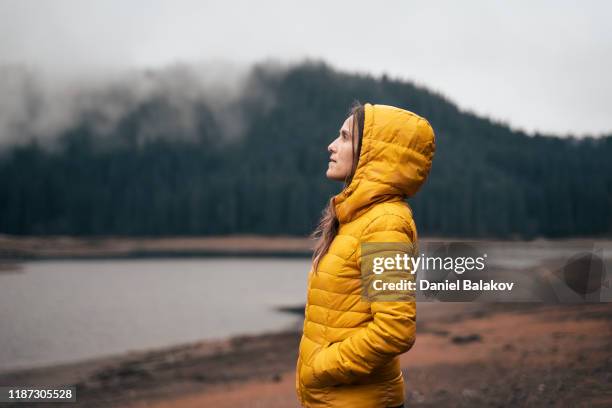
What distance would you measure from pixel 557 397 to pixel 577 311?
7.94 meters

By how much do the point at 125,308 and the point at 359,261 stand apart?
27596mm

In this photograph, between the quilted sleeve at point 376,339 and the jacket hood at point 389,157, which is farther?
the jacket hood at point 389,157

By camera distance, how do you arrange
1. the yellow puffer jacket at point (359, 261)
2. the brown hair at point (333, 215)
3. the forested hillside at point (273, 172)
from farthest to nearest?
the forested hillside at point (273, 172), the brown hair at point (333, 215), the yellow puffer jacket at point (359, 261)

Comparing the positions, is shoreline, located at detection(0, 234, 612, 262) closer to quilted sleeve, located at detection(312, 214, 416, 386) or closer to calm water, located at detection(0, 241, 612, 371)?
calm water, located at detection(0, 241, 612, 371)

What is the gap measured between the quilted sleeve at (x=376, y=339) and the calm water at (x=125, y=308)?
47.2 feet

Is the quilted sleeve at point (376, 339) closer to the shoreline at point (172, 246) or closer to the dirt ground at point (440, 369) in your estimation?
the dirt ground at point (440, 369)

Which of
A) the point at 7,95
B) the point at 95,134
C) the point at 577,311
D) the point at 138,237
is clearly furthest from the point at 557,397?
the point at 95,134

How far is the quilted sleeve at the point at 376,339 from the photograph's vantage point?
6.28 ft

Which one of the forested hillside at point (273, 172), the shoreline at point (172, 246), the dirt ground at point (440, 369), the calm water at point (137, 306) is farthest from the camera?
the shoreline at point (172, 246)

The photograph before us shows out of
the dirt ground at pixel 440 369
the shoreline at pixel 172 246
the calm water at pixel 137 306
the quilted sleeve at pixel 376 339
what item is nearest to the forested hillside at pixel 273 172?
the shoreline at pixel 172 246

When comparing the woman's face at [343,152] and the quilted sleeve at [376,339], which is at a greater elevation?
the woman's face at [343,152]

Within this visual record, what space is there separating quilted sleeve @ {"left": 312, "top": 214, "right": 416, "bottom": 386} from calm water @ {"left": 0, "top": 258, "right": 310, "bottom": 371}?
47.2ft

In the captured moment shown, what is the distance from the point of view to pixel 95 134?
11550 cm

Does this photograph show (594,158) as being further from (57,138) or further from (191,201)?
(57,138)
